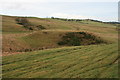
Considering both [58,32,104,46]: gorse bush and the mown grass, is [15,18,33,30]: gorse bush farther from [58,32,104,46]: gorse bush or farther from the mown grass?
the mown grass

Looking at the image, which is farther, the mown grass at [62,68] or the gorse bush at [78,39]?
the gorse bush at [78,39]

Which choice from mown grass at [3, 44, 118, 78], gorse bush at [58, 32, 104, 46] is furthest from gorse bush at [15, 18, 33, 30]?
mown grass at [3, 44, 118, 78]

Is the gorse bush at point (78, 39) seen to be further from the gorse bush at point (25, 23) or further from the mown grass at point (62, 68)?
the gorse bush at point (25, 23)

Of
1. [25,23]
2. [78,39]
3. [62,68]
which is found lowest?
[62,68]

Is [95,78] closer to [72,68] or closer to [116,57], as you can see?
[72,68]

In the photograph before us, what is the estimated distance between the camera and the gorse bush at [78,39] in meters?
48.1

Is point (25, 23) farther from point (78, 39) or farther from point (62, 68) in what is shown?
point (62, 68)

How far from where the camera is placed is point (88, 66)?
65.4ft

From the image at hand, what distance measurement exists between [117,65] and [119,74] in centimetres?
243

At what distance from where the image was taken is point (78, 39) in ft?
168

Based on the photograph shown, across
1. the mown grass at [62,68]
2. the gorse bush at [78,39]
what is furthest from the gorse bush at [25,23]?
the mown grass at [62,68]

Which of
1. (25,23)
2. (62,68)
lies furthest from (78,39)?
(25,23)

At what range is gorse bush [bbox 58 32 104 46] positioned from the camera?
48.1 metres

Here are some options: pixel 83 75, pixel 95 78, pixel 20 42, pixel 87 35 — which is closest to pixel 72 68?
pixel 83 75
